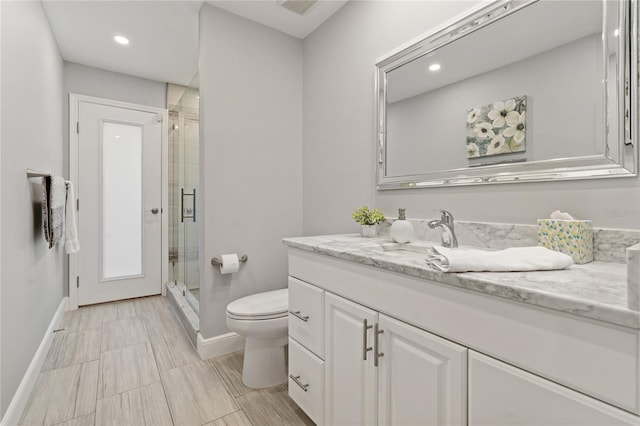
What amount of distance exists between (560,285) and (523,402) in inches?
10.7

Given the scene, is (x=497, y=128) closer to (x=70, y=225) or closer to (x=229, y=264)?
(x=229, y=264)

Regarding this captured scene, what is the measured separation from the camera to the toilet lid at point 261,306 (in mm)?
1709

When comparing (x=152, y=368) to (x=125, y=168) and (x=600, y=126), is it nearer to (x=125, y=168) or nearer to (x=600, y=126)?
(x=125, y=168)

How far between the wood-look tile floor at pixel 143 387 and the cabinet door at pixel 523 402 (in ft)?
3.38

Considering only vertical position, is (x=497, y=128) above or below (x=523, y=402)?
above

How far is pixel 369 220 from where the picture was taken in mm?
1692

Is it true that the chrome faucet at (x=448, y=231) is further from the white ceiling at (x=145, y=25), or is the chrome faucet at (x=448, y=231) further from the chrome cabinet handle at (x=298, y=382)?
the white ceiling at (x=145, y=25)

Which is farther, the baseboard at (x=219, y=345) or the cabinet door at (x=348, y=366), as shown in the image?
the baseboard at (x=219, y=345)

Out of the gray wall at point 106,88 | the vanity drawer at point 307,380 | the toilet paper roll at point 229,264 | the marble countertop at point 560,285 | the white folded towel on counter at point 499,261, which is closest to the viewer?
the marble countertop at point 560,285

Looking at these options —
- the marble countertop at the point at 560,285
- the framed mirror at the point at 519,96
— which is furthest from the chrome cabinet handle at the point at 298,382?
the framed mirror at the point at 519,96

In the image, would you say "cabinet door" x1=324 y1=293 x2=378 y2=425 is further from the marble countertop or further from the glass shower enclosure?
the glass shower enclosure

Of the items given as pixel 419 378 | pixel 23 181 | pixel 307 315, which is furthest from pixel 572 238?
pixel 23 181

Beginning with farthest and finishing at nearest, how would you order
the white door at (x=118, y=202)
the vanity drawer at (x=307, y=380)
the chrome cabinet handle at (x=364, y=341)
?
the white door at (x=118, y=202) < the vanity drawer at (x=307, y=380) < the chrome cabinet handle at (x=364, y=341)

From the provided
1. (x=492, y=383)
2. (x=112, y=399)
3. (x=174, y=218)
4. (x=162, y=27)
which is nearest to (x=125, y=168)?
(x=174, y=218)
